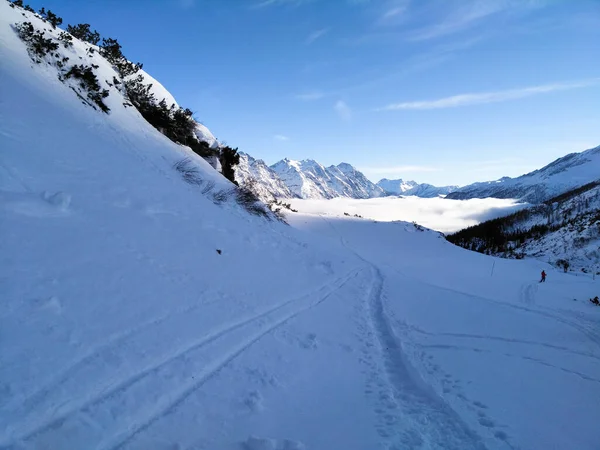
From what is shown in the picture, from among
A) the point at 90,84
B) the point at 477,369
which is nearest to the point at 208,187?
the point at 90,84

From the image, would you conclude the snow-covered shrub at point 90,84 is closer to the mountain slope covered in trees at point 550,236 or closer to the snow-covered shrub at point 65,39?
the snow-covered shrub at point 65,39

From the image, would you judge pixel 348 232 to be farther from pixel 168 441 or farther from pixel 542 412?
pixel 168 441

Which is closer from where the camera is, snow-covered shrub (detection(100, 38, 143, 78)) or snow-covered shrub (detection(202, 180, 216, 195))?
snow-covered shrub (detection(202, 180, 216, 195))

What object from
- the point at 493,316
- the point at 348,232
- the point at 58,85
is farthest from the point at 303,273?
the point at 348,232

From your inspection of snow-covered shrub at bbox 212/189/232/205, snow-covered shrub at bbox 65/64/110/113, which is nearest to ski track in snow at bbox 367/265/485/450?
snow-covered shrub at bbox 212/189/232/205

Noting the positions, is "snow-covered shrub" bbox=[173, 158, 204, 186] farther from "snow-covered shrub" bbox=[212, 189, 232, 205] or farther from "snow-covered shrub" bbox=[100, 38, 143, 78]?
"snow-covered shrub" bbox=[100, 38, 143, 78]

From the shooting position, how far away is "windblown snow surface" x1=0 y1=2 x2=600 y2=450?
13.1ft

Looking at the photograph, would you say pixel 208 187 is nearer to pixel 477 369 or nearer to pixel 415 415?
pixel 477 369

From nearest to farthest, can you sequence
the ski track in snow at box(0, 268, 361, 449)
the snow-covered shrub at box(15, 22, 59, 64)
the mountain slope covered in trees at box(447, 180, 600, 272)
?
the ski track in snow at box(0, 268, 361, 449) < the snow-covered shrub at box(15, 22, 59, 64) < the mountain slope covered in trees at box(447, 180, 600, 272)

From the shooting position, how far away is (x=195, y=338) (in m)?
5.75

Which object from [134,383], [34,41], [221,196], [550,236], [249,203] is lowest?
[134,383]

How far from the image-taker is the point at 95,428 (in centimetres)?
353

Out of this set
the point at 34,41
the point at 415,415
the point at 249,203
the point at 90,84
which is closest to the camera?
the point at 415,415

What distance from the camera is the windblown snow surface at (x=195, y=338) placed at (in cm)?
399
